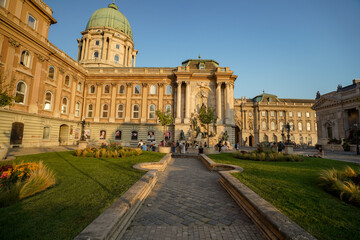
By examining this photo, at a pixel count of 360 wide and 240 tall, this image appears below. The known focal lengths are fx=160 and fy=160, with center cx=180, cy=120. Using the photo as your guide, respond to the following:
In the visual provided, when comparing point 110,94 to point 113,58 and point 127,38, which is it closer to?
point 113,58

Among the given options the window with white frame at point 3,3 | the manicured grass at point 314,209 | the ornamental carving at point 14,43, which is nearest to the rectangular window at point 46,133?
the ornamental carving at point 14,43

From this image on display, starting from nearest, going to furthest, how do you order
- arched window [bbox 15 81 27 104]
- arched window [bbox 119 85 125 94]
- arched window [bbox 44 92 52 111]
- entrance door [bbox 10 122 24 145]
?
entrance door [bbox 10 122 24 145], arched window [bbox 15 81 27 104], arched window [bbox 44 92 52 111], arched window [bbox 119 85 125 94]

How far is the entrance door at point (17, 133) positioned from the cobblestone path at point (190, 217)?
2150 cm

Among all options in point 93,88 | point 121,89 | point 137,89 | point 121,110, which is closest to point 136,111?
point 121,110

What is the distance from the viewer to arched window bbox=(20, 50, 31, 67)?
758 inches

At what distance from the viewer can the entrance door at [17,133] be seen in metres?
18.1

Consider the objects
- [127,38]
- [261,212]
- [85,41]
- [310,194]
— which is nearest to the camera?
[261,212]

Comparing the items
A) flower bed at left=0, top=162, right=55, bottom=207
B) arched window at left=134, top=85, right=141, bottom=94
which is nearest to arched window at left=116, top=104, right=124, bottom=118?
arched window at left=134, top=85, right=141, bottom=94

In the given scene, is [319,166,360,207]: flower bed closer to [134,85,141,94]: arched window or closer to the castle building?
the castle building

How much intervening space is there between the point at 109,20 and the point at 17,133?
3759 cm

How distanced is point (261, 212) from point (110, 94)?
3352cm

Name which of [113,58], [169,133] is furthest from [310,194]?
[113,58]

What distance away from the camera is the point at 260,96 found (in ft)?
178

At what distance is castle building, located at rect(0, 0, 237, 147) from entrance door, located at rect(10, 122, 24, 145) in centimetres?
6
